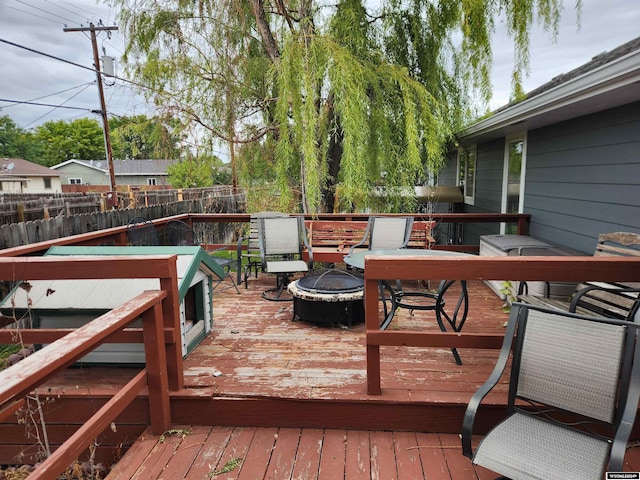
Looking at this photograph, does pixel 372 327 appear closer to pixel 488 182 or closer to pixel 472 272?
pixel 472 272

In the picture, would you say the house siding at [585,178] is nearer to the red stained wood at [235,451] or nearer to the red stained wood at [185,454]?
the red stained wood at [235,451]

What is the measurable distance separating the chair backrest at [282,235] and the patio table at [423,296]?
41.1 inches

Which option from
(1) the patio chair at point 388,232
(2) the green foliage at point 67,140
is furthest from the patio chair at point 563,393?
(2) the green foliage at point 67,140

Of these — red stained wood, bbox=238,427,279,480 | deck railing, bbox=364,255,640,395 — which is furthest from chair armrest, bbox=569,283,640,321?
red stained wood, bbox=238,427,279,480

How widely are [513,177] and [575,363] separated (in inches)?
197

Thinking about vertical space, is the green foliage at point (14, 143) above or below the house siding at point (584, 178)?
above

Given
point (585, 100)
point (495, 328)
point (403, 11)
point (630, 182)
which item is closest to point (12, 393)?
point (495, 328)

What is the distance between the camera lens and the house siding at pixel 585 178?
3398mm

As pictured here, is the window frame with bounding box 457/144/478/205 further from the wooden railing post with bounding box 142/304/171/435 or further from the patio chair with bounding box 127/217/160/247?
the wooden railing post with bounding box 142/304/171/435

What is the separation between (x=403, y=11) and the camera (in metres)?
5.50

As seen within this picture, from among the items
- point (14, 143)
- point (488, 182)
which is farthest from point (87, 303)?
point (14, 143)

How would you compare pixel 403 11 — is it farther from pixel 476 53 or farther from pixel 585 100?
pixel 585 100

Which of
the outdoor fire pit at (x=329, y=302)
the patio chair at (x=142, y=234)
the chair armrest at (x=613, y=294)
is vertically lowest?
the outdoor fire pit at (x=329, y=302)

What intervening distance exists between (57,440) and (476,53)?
4.92m
